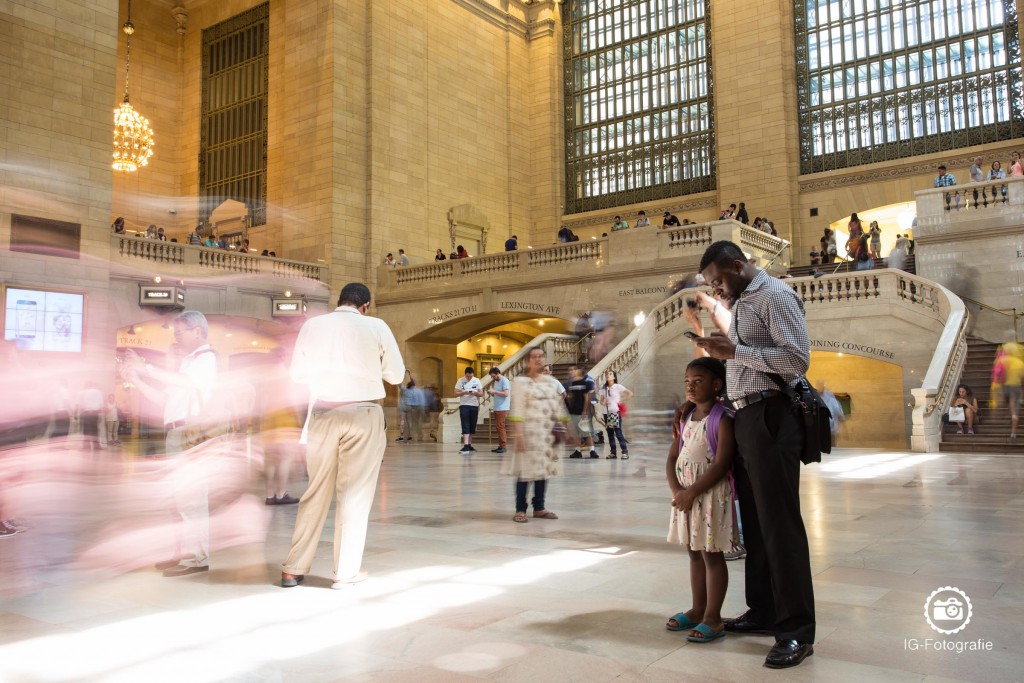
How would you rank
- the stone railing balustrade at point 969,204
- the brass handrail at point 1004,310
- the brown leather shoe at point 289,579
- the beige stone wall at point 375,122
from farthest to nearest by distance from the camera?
the beige stone wall at point 375,122
the stone railing balustrade at point 969,204
the brass handrail at point 1004,310
the brown leather shoe at point 289,579

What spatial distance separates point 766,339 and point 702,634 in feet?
→ 4.19

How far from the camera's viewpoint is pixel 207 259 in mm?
23172

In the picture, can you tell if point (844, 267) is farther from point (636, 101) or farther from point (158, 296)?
point (158, 296)

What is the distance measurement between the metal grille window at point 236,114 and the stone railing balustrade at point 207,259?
4.43m

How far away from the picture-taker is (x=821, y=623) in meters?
3.67

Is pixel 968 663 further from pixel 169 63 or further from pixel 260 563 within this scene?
pixel 169 63

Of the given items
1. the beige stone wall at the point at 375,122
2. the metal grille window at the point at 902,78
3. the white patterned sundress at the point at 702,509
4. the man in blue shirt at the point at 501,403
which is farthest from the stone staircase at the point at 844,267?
the white patterned sundress at the point at 702,509

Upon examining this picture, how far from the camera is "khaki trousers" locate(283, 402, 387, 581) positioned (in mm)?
4555

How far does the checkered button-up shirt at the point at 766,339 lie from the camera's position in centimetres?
326

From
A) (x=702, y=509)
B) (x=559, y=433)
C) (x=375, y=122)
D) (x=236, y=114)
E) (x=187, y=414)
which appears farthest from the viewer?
(x=236, y=114)

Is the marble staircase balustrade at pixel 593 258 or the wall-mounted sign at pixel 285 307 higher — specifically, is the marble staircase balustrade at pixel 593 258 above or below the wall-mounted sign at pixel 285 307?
above

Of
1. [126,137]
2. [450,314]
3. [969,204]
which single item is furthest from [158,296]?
[969,204]

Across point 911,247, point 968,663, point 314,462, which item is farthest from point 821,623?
point 911,247

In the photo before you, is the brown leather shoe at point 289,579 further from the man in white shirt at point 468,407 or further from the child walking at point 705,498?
the man in white shirt at point 468,407
